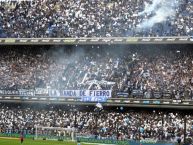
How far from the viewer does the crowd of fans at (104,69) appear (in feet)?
175

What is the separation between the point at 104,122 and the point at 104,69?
648 centimetres

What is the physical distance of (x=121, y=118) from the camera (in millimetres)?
53688

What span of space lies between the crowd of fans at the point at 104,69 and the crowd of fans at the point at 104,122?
7.13 feet

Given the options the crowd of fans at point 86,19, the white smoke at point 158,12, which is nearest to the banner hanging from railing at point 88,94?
the crowd of fans at point 86,19

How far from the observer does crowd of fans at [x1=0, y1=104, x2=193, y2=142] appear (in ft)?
164

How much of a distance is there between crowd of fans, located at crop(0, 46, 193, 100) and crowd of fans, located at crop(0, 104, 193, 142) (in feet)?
7.13

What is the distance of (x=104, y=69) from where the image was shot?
189ft

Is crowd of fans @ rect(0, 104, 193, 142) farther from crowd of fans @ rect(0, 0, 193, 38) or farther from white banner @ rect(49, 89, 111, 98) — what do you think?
crowd of fans @ rect(0, 0, 193, 38)

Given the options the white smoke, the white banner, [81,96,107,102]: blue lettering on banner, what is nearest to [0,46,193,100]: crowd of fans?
the white banner

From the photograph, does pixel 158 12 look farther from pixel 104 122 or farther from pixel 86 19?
pixel 104 122

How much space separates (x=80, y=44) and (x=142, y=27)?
7370mm

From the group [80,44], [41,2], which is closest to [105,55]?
[80,44]

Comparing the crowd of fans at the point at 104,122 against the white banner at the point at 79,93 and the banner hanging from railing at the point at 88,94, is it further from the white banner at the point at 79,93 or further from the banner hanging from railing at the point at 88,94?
the white banner at the point at 79,93

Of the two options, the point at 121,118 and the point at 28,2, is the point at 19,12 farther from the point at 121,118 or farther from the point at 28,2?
the point at 121,118
